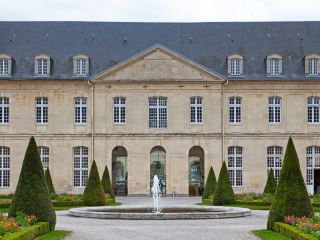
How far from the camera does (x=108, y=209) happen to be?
31688 mm

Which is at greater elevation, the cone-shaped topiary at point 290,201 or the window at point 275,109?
the window at point 275,109

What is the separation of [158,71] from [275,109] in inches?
317

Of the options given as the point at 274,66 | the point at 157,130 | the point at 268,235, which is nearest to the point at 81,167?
the point at 157,130

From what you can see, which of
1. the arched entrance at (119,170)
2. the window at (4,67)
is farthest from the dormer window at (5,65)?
the arched entrance at (119,170)

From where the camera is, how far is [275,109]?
170 feet

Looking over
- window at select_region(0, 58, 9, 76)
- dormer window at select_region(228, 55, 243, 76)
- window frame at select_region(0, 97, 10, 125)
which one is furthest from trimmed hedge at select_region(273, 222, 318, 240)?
window at select_region(0, 58, 9, 76)

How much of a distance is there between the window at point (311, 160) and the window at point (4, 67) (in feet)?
66.1

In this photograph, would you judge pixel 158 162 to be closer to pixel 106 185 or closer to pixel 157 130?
pixel 157 130

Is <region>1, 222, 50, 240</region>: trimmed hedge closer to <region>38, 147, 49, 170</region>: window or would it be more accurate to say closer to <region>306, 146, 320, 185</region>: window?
<region>38, 147, 49, 170</region>: window

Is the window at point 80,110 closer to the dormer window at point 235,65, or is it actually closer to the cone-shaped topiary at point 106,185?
the cone-shaped topiary at point 106,185

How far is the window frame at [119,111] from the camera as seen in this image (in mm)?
51531

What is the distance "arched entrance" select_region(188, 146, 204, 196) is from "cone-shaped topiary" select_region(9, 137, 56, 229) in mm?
28766

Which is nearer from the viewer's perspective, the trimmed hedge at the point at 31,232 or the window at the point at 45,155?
the trimmed hedge at the point at 31,232

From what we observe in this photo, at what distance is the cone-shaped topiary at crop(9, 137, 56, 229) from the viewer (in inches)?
906
